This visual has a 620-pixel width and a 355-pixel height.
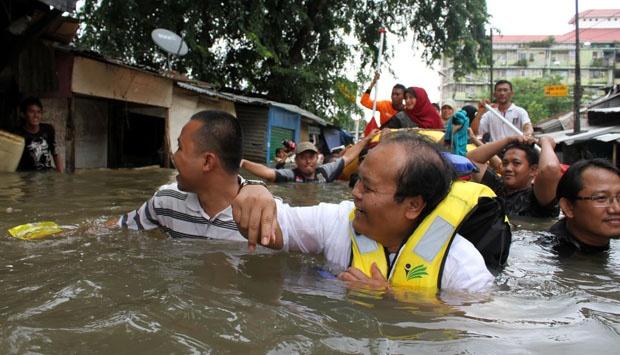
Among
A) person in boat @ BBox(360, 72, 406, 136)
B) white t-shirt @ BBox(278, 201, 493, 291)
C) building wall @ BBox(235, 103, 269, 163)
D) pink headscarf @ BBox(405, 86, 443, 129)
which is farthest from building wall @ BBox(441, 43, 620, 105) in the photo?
white t-shirt @ BBox(278, 201, 493, 291)

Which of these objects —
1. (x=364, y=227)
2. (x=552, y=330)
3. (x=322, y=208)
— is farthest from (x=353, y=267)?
(x=552, y=330)

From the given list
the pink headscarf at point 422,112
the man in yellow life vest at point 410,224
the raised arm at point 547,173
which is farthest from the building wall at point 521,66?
the man in yellow life vest at point 410,224

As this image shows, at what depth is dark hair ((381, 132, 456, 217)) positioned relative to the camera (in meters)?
2.21

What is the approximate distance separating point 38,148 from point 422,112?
549 centimetres

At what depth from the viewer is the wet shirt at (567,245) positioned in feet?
12.2

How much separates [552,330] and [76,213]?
410cm

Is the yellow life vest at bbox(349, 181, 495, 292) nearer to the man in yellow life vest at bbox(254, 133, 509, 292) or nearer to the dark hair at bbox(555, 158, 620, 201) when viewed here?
the man in yellow life vest at bbox(254, 133, 509, 292)

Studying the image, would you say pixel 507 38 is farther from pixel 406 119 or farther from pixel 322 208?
pixel 322 208

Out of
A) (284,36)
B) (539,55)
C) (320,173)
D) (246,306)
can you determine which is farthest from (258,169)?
(539,55)

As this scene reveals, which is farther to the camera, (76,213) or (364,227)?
(76,213)

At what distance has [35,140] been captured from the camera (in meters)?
7.39

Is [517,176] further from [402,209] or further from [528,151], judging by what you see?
[402,209]

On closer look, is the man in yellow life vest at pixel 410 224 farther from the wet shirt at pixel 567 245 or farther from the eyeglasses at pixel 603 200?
the wet shirt at pixel 567 245

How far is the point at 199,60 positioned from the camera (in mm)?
16688
